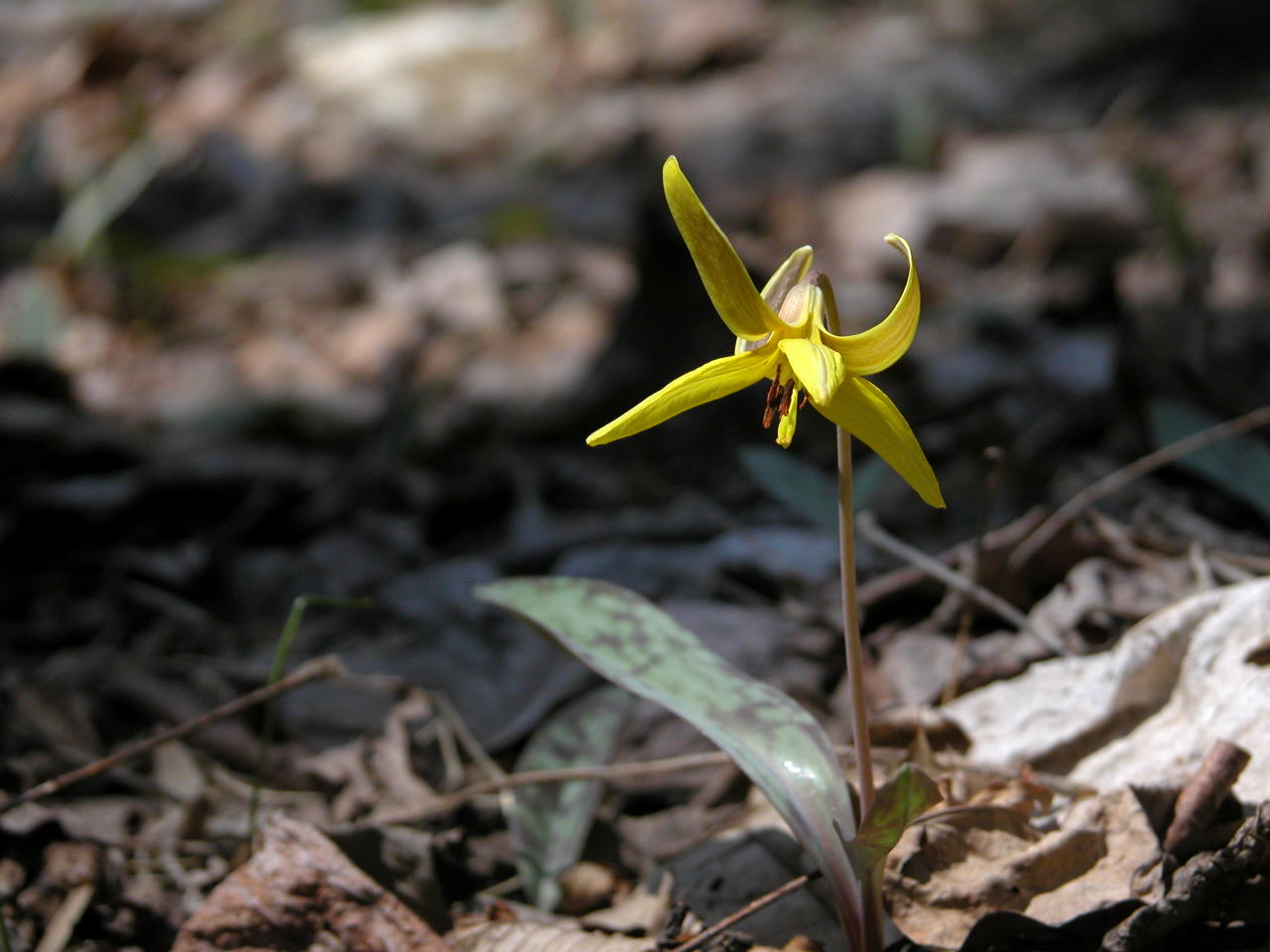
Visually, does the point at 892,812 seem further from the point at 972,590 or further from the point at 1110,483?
the point at 1110,483

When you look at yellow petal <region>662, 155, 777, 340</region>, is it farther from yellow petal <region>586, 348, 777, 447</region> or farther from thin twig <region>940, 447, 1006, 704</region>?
thin twig <region>940, 447, 1006, 704</region>

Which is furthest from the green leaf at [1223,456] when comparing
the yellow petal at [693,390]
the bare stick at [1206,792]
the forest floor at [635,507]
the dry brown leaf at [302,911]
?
the dry brown leaf at [302,911]

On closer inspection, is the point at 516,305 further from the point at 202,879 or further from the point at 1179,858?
the point at 1179,858

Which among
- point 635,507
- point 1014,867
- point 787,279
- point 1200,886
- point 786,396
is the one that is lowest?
point 635,507

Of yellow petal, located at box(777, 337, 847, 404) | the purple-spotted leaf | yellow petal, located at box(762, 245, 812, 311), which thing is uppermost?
yellow petal, located at box(762, 245, 812, 311)

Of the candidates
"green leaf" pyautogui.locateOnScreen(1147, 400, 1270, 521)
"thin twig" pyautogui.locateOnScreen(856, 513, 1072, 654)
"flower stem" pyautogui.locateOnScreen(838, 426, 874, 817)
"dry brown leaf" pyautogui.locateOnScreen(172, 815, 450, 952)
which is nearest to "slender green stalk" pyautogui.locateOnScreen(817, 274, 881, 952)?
"flower stem" pyautogui.locateOnScreen(838, 426, 874, 817)

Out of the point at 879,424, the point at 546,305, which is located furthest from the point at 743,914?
the point at 546,305

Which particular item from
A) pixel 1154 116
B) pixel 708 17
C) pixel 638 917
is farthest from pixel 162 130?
pixel 638 917

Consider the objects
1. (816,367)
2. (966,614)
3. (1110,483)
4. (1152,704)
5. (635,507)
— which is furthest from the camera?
(635,507)
